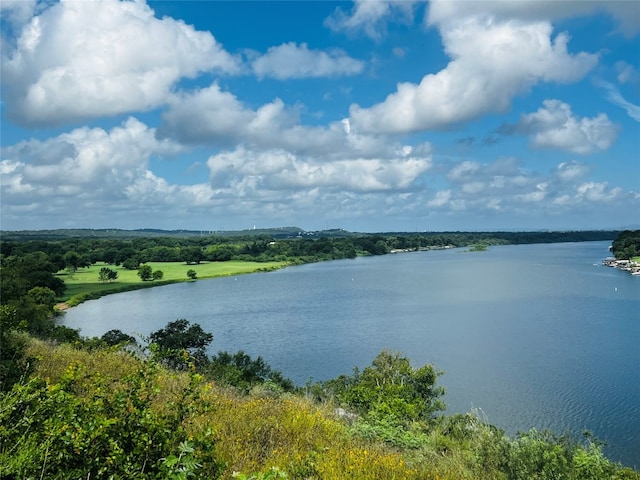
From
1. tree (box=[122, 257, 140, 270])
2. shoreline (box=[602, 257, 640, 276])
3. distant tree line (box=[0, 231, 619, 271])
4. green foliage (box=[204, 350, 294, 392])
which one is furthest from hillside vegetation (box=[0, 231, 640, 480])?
tree (box=[122, 257, 140, 270])

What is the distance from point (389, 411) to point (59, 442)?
1334 centimetres

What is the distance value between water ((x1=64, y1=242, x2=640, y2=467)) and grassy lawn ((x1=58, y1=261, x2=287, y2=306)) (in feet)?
11.4

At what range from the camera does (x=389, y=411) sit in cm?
1552

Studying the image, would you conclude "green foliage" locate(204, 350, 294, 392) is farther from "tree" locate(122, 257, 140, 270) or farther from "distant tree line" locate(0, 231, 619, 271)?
"tree" locate(122, 257, 140, 270)

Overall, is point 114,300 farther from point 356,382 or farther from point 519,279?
point 519,279

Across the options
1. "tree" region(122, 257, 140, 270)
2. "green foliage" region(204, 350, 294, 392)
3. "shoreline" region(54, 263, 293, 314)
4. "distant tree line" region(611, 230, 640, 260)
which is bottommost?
"shoreline" region(54, 263, 293, 314)

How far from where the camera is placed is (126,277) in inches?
3374

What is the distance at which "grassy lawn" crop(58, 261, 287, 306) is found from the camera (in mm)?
65000

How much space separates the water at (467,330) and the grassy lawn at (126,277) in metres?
3.47

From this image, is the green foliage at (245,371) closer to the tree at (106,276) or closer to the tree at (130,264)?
the tree at (106,276)

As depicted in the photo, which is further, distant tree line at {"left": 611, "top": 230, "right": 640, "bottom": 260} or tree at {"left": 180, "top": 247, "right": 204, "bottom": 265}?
tree at {"left": 180, "top": 247, "right": 204, "bottom": 265}

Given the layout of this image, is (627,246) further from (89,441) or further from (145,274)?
(89,441)

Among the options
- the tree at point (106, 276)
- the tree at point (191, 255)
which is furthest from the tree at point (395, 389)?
the tree at point (191, 255)

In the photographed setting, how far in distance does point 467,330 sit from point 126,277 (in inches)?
2601
